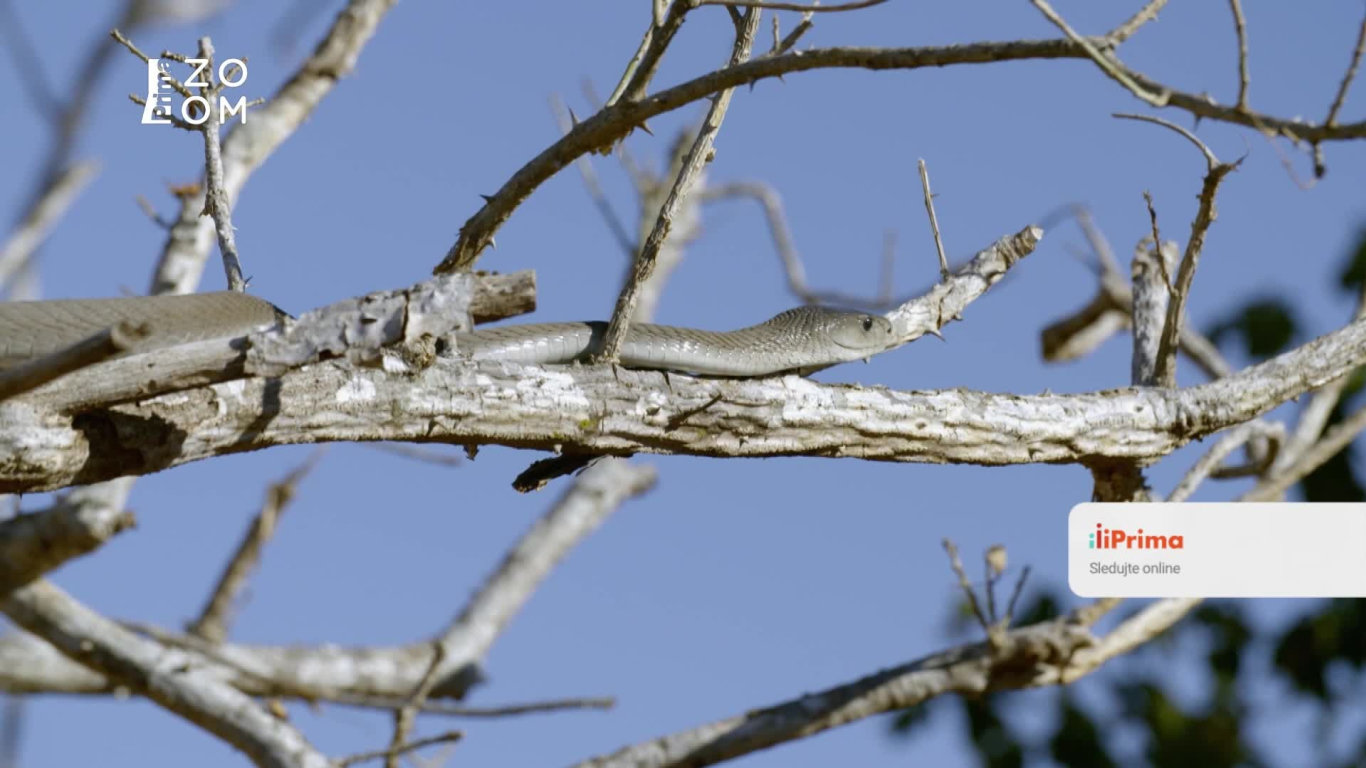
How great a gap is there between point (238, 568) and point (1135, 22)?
18.0ft

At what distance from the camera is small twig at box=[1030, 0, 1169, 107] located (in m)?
2.79

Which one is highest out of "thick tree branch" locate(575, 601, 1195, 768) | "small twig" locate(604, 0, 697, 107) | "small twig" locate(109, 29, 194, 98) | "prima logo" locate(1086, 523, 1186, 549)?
"small twig" locate(109, 29, 194, 98)

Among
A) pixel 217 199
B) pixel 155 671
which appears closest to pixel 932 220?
pixel 217 199

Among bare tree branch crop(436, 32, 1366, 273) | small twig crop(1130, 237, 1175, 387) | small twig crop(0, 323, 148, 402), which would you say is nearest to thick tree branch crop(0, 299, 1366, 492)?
small twig crop(1130, 237, 1175, 387)

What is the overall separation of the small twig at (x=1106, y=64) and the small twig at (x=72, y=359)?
182 centimetres

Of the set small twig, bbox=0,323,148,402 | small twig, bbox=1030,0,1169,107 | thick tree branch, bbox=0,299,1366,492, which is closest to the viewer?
small twig, bbox=0,323,148,402

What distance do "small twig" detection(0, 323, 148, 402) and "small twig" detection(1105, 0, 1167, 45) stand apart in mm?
1979

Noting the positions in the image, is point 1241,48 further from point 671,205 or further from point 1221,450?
point 1221,450

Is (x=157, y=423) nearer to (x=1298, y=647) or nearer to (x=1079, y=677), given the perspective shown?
(x=1079, y=677)

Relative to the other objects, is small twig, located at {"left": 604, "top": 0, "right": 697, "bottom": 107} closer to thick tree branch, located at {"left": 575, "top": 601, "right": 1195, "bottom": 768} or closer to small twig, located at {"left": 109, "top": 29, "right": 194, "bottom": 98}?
small twig, located at {"left": 109, "top": 29, "right": 194, "bottom": 98}

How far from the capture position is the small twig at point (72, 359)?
2166 mm

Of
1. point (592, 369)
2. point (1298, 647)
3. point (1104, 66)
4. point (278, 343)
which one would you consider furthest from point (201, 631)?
point (1298, 647)

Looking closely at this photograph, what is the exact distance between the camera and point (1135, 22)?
3.10m
